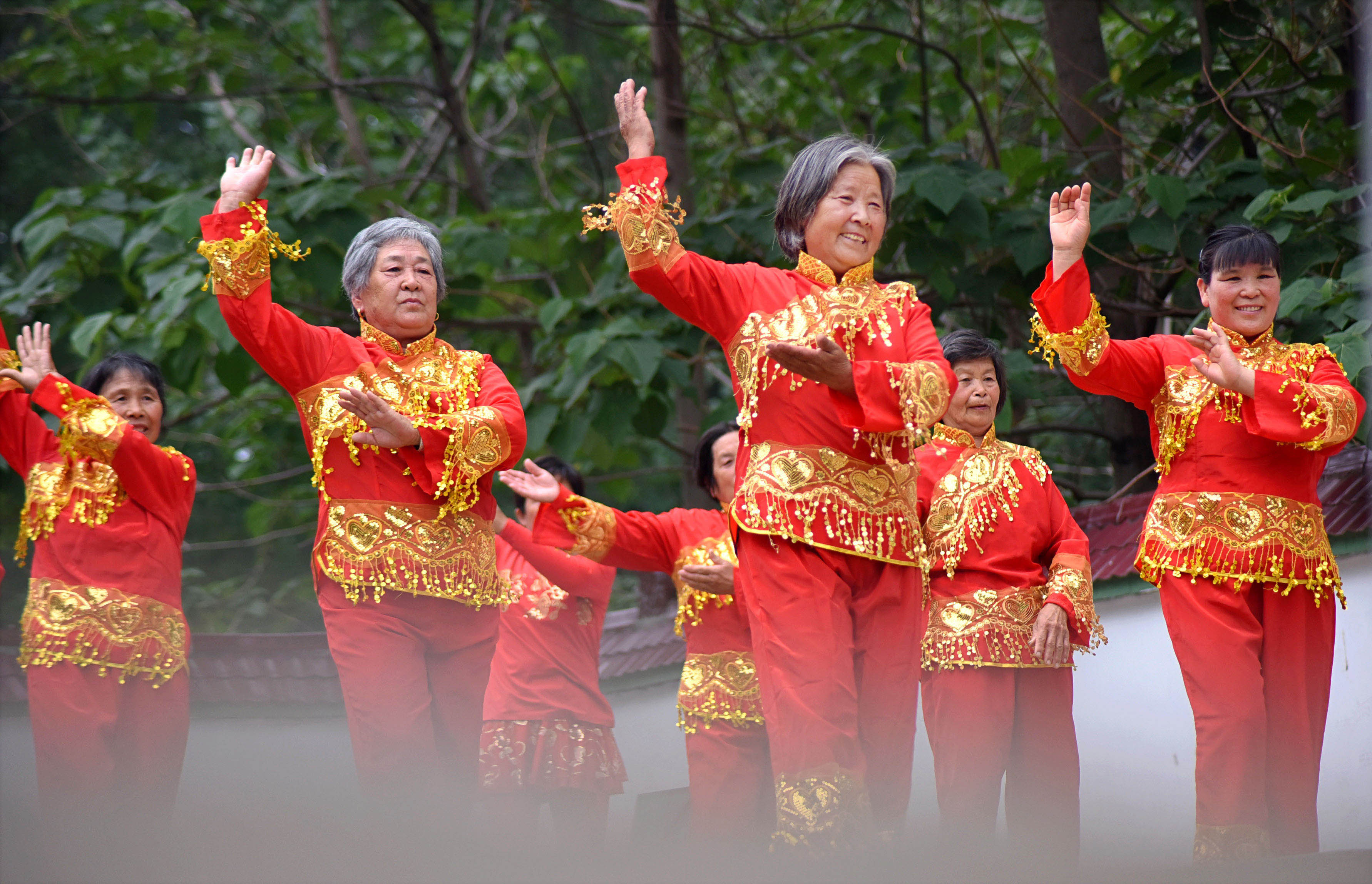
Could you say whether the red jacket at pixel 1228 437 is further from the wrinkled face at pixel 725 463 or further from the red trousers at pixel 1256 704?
the wrinkled face at pixel 725 463

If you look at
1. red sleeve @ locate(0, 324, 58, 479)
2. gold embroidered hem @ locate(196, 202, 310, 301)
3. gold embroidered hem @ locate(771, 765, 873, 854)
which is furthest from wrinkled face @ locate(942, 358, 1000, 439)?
red sleeve @ locate(0, 324, 58, 479)

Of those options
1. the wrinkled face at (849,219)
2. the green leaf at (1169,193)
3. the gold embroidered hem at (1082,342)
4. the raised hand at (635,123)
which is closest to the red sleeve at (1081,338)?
the gold embroidered hem at (1082,342)

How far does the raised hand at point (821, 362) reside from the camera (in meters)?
2.47

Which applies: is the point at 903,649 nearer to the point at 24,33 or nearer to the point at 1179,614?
the point at 1179,614

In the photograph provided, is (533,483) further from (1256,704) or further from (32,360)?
(1256,704)

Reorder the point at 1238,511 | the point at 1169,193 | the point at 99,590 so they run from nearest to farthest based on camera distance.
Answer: the point at 1238,511 < the point at 99,590 < the point at 1169,193

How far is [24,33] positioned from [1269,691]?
7785 millimetres

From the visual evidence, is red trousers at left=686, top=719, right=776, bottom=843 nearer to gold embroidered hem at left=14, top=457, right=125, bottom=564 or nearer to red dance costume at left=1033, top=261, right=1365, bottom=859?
red dance costume at left=1033, top=261, right=1365, bottom=859

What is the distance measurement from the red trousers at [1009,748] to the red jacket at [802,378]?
71 cm

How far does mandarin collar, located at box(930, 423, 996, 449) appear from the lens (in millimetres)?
3602

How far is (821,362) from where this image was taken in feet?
8.21

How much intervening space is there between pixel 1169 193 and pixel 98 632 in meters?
3.53

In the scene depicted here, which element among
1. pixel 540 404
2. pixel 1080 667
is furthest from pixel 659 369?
pixel 1080 667

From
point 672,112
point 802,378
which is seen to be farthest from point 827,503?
point 672,112
